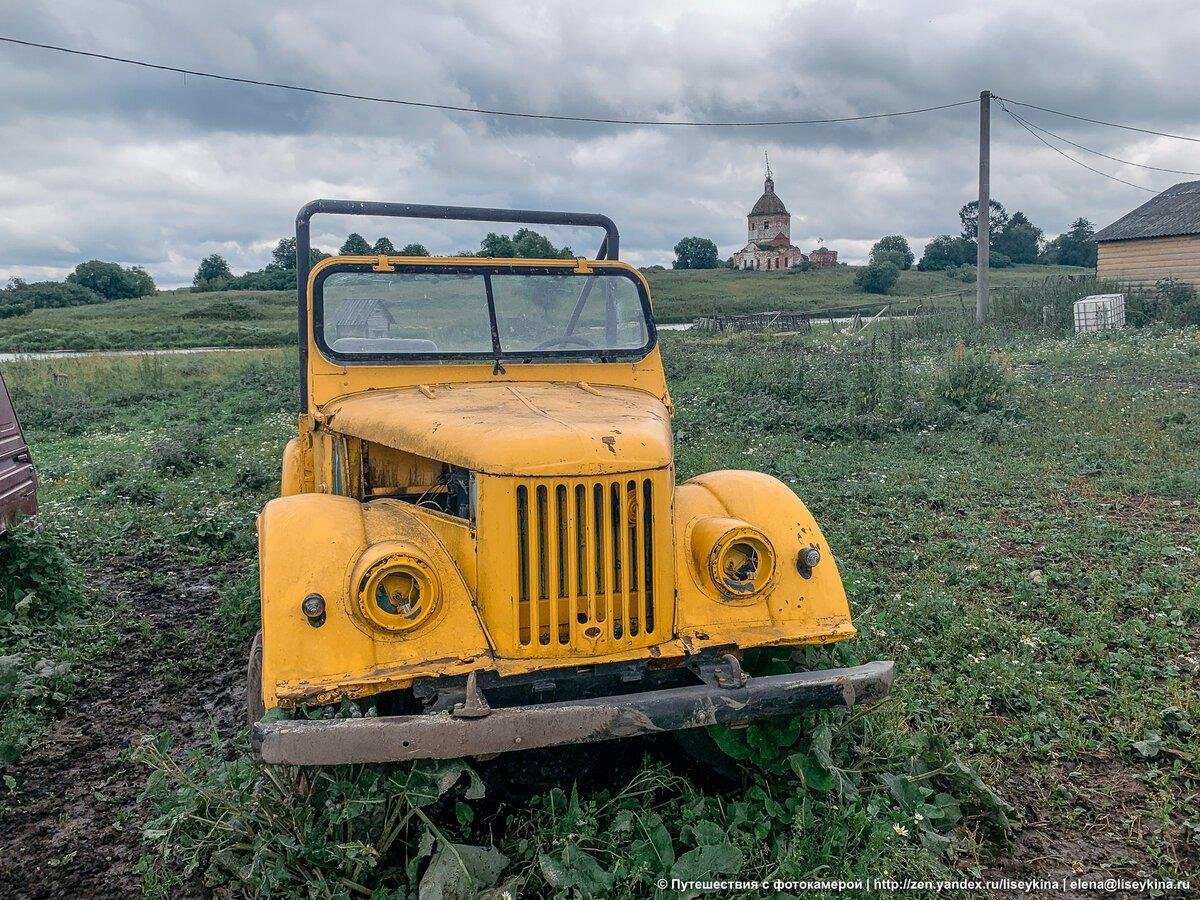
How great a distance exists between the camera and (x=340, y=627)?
3.03m

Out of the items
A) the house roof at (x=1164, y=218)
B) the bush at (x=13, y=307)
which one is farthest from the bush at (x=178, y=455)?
the bush at (x=13, y=307)

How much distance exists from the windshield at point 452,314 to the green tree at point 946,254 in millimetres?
70382

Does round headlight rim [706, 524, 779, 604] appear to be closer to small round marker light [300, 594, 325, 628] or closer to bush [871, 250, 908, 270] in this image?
small round marker light [300, 594, 325, 628]

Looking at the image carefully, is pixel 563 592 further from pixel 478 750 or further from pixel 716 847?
pixel 716 847

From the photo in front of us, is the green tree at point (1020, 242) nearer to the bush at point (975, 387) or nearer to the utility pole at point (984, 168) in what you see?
the utility pole at point (984, 168)

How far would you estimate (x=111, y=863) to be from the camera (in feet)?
10.9

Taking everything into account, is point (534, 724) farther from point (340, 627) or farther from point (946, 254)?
point (946, 254)

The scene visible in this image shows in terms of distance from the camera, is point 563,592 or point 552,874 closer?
point 552,874

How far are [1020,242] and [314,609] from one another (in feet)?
262

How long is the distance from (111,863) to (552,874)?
5.89 ft

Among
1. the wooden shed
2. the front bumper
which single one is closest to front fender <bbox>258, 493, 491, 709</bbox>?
the front bumper

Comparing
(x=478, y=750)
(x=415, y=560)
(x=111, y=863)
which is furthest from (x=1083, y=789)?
(x=111, y=863)

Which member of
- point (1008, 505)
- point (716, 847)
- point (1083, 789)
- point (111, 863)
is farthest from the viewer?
point (1008, 505)

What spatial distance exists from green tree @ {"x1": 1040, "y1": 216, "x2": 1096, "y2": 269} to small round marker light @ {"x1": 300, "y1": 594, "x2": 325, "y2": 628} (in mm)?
76603
